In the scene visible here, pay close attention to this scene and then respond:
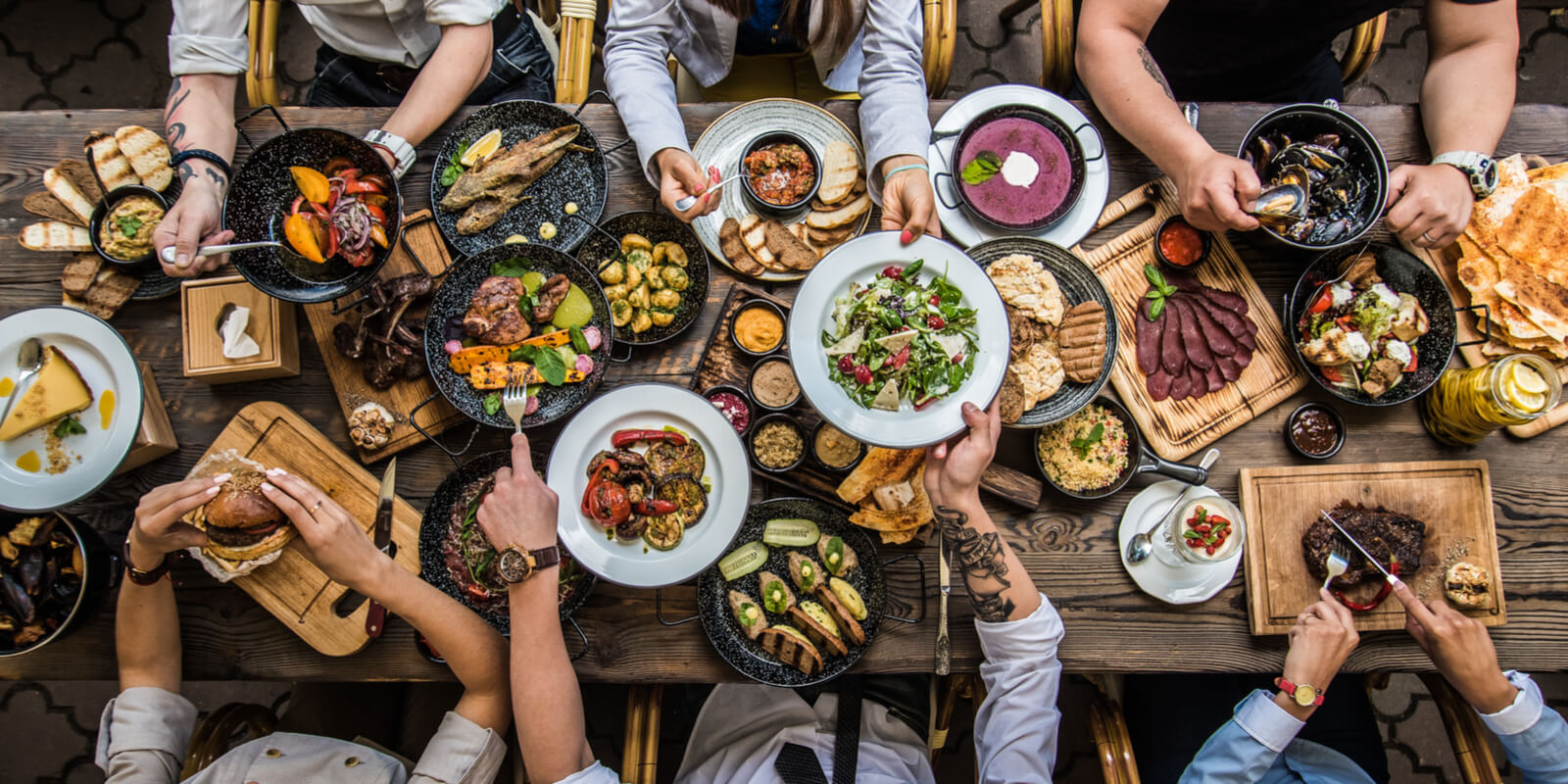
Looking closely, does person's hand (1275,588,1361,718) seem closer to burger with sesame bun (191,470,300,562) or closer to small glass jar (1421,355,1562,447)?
small glass jar (1421,355,1562,447)

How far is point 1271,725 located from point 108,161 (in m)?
4.22

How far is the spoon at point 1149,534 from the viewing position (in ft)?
7.68

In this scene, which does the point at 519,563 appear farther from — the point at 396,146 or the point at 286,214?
the point at 396,146

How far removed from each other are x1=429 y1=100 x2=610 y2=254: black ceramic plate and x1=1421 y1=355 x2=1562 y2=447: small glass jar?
2.88 m

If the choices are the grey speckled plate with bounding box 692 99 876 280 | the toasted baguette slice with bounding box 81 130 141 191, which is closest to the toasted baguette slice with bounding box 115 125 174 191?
the toasted baguette slice with bounding box 81 130 141 191

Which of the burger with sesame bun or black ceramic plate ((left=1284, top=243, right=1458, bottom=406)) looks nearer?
the burger with sesame bun

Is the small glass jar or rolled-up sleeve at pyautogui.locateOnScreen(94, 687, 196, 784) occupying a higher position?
the small glass jar

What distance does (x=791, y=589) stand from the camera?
2.40m

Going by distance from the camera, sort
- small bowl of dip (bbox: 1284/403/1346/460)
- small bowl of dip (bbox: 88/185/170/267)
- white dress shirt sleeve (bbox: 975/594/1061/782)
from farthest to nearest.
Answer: small bowl of dip (bbox: 1284/403/1346/460)
small bowl of dip (bbox: 88/185/170/267)
white dress shirt sleeve (bbox: 975/594/1061/782)

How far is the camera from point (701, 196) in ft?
7.56

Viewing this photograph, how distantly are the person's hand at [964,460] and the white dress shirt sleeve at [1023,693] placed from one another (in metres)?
0.43

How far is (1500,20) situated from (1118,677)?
9.12ft

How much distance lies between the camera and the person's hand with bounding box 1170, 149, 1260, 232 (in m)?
2.25

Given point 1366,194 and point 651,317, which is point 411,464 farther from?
point 1366,194
